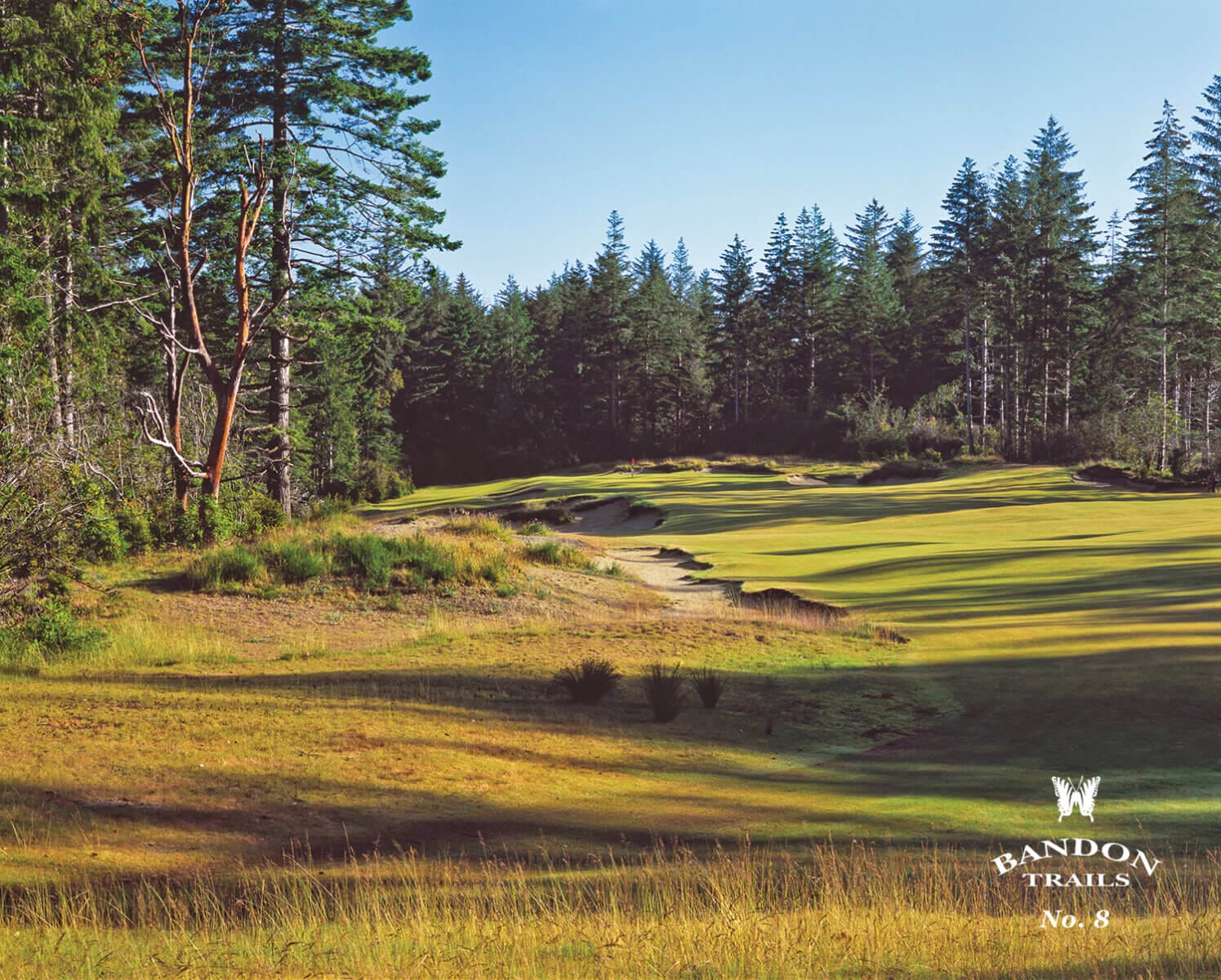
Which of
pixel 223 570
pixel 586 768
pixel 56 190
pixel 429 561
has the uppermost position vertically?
pixel 56 190

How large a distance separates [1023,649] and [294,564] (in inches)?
479

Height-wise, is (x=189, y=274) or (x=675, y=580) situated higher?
(x=189, y=274)

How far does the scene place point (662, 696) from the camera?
10898mm

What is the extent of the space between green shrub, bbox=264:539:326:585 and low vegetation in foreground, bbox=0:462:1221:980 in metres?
0.06

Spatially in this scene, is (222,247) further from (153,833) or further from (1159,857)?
(1159,857)

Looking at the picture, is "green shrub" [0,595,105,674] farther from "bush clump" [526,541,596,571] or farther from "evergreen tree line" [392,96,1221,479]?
"evergreen tree line" [392,96,1221,479]

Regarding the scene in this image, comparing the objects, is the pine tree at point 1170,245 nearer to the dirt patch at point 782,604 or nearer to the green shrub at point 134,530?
the dirt patch at point 782,604

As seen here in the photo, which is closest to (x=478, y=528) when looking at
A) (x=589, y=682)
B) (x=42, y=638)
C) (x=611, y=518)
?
(x=42, y=638)

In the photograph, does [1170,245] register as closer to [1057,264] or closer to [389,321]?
[1057,264]

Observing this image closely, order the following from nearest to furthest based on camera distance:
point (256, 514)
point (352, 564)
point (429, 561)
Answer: point (352, 564)
point (429, 561)
point (256, 514)

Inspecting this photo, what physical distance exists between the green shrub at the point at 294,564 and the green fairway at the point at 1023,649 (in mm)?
8874

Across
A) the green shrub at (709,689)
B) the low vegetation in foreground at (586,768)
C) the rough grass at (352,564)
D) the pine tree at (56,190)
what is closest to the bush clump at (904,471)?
the low vegetation in foreground at (586,768)

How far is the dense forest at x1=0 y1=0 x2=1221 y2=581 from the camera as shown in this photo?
2181 cm

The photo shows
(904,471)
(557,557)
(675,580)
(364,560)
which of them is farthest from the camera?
(904,471)
